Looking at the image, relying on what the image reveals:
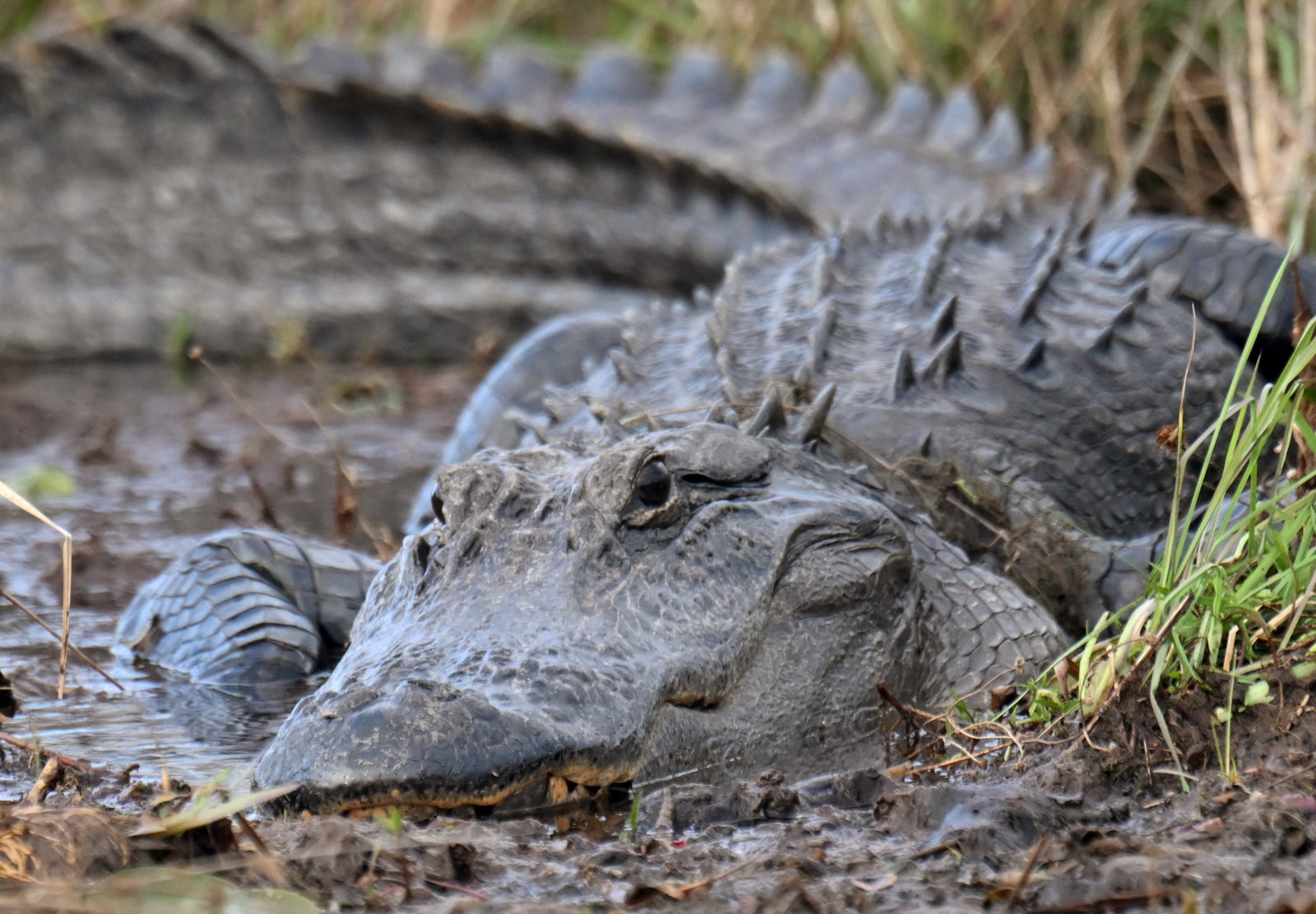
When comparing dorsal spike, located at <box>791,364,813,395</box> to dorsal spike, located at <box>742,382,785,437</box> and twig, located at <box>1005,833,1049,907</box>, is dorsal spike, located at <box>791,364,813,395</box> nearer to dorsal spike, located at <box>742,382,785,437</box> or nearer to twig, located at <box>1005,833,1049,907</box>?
dorsal spike, located at <box>742,382,785,437</box>

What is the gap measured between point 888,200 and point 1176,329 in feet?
4.80

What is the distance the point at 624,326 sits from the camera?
15.0 feet

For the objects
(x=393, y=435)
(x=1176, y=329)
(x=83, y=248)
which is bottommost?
(x=393, y=435)

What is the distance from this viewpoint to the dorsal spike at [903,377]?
3.47 meters

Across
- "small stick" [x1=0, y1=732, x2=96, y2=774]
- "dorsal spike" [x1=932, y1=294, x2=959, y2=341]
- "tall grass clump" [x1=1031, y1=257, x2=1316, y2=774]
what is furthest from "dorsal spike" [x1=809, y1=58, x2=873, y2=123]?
"small stick" [x1=0, y1=732, x2=96, y2=774]

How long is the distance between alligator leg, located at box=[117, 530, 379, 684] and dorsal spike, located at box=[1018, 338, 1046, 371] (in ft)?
4.76

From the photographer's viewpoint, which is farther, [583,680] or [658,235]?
[658,235]

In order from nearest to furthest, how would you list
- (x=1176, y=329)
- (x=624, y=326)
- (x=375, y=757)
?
(x=375, y=757) → (x=1176, y=329) → (x=624, y=326)

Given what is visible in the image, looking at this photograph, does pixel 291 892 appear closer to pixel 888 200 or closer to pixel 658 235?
pixel 888 200

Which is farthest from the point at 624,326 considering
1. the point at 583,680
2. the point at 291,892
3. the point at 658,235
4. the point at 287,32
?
the point at 287,32

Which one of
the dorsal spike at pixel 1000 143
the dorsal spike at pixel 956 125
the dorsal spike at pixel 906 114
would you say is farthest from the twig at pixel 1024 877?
the dorsal spike at pixel 906 114

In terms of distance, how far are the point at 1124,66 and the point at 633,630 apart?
432cm

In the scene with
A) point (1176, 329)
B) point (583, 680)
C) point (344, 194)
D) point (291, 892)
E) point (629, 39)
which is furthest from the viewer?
point (629, 39)

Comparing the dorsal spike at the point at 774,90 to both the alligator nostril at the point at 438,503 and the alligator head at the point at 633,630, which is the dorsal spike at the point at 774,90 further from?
the alligator nostril at the point at 438,503
